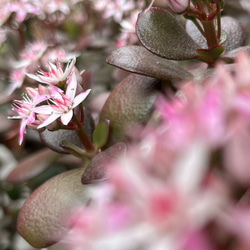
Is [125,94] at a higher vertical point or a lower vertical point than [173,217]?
lower

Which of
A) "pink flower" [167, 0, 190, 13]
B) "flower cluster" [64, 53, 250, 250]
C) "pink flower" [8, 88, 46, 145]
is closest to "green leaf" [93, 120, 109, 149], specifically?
"pink flower" [8, 88, 46, 145]

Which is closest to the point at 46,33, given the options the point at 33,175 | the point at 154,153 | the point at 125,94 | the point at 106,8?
the point at 106,8

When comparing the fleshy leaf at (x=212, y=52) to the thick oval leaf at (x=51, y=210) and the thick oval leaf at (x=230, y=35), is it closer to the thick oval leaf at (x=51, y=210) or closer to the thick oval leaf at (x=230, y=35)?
the thick oval leaf at (x=230, y=35)

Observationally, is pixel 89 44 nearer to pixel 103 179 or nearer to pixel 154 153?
pixel 103 179

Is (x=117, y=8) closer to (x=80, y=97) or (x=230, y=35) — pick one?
(x=230, y=35)

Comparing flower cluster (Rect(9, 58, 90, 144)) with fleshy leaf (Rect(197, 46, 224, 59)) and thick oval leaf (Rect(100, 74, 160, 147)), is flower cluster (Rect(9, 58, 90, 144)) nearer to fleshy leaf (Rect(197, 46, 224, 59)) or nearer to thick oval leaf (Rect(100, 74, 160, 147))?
thick oval leaf (Rect(100, 74, 160, 147))

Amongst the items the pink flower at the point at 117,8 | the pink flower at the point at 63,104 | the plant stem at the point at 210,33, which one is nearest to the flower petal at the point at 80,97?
the pink flower at the point at 63,104
